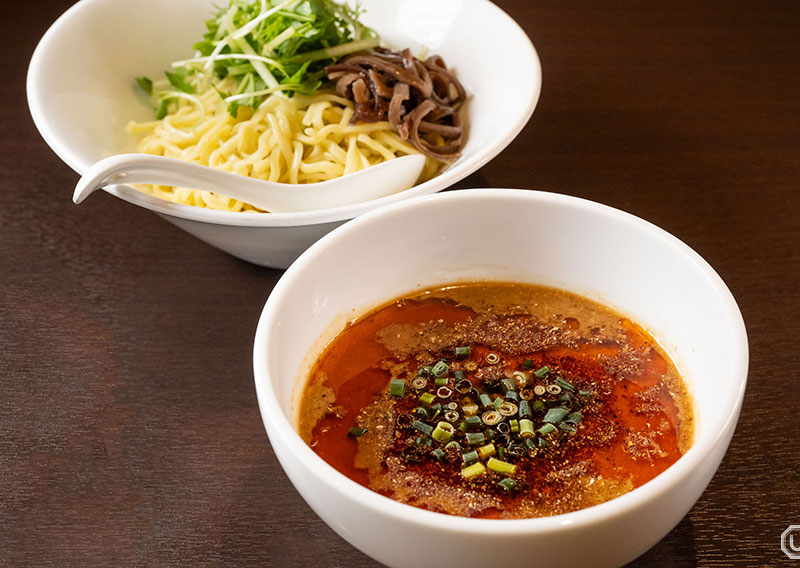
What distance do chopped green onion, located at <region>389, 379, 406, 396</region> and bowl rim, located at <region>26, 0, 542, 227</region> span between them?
0.38m

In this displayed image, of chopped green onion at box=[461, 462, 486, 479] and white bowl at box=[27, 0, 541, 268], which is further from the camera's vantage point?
white bowl at box=[27, 0, 541, 268]

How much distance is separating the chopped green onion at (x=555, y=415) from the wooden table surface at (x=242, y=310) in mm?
252

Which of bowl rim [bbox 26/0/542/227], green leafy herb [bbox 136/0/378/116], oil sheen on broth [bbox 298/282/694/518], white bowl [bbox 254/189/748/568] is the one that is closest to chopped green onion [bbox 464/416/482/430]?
oil sheen on broth [bbox 298/282/694/518]

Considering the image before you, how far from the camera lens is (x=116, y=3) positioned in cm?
205

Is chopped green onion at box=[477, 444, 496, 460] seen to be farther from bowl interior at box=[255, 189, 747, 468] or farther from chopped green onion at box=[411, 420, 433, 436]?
bowl interior at box=[255, 189, 747, 468]

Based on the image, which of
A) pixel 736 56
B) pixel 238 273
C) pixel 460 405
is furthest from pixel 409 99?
pixel 736 56

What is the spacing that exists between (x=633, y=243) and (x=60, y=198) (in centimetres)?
134

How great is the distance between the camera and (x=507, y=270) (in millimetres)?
1332

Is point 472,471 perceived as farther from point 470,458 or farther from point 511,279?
point 511,279

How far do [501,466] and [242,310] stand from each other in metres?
0.74

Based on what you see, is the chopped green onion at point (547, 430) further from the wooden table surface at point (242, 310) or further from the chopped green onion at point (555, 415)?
the wooden table surface at point (242, 310)

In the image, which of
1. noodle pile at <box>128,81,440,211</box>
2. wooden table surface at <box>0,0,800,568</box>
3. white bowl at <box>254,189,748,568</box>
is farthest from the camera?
noodle pile at <box>128,81,440,211</box>

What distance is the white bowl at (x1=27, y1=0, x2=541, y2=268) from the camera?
1472 mm

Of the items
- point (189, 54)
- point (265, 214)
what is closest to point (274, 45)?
point (189, 54)
